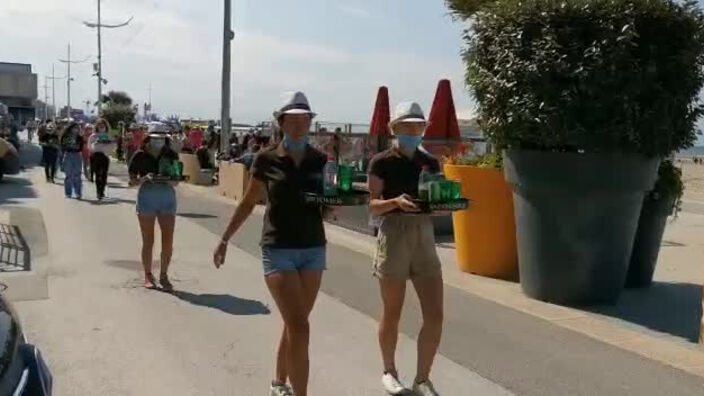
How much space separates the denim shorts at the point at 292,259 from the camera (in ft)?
14.9

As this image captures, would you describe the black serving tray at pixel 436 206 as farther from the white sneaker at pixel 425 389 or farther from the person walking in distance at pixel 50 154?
the person walking in distance at pixel 50 154

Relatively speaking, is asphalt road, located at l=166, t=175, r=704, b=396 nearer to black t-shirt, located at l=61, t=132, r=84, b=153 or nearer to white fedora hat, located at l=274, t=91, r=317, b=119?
white fedora hat, located at l=274, t=91, r=317, b=119

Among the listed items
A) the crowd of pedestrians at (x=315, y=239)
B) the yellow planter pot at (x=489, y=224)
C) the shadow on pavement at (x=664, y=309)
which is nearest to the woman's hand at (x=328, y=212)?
the crowd of pedestrians at (x=315, y=239)

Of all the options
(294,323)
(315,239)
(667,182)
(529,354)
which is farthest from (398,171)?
(667,182)

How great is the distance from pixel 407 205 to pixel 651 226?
5336mm

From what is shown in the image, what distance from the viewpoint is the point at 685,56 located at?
296 inches

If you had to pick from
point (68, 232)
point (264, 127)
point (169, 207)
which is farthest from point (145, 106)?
point (169, 207)

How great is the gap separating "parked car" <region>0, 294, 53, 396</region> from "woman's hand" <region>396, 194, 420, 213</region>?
2.05 m

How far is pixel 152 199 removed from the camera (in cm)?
818

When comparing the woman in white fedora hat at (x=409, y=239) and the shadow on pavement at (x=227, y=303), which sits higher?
the woman in white fedora hat at (x=409, y=239)

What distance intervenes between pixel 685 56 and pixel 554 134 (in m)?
1.35

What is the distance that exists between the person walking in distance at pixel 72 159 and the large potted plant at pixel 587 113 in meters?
12.1

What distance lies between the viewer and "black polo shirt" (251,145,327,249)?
457cm

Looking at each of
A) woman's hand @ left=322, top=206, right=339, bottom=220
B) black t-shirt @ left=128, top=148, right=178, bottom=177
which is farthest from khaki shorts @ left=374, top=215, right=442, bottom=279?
black t-shirt @ left=128, top=148, right=178, bottom=177
